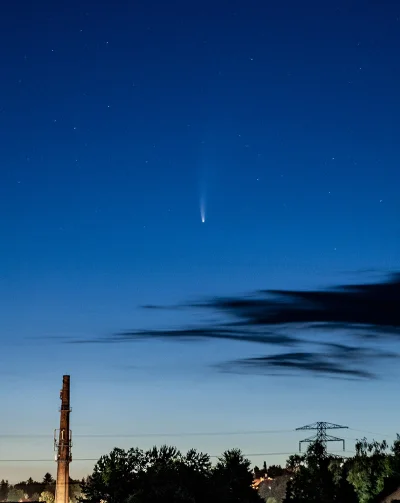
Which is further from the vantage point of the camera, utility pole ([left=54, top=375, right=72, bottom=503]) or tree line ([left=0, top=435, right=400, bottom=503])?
utility pole ([left=54, top=375, right=72, bottom=503])

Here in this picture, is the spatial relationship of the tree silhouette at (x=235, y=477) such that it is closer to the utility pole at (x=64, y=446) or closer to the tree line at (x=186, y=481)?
the tree line at (x=186, y=481)

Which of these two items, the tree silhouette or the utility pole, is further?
the utility pole

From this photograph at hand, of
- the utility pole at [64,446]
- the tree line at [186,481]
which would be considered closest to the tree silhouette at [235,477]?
the tree line at [186,481]

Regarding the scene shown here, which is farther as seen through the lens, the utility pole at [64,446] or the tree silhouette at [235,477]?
the utility pole at [64,446]

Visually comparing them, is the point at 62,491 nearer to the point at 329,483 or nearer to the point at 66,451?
the point at 66,451

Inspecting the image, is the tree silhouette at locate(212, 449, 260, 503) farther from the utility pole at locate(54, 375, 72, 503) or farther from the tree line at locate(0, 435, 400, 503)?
the utility pole at locate(54, 375, 72, 503)

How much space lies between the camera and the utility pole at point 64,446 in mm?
102938

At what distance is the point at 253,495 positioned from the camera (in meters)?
94.9

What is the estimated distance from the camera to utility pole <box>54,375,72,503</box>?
103 metres

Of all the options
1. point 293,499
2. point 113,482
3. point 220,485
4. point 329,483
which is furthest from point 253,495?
point 329,483

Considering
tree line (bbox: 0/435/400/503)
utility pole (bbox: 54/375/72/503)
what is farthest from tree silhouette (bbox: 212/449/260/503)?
utility pole (bbox: 54/375/72/503)

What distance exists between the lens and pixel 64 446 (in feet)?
346

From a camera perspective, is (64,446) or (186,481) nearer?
(186,481)

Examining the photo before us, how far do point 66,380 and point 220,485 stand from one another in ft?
101
